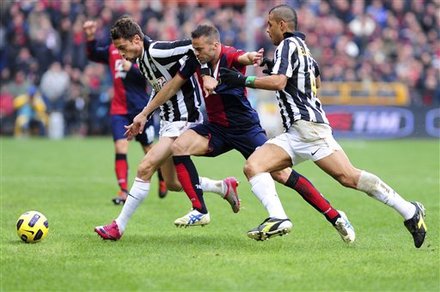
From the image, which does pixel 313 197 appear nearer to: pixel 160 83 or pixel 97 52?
pixel 160 83

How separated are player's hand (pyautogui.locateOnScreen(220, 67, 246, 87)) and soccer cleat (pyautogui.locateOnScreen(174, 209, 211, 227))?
1.50 meters

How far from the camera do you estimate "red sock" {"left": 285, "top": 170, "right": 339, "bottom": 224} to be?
8.81 m

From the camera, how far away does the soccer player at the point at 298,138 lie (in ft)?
27.6

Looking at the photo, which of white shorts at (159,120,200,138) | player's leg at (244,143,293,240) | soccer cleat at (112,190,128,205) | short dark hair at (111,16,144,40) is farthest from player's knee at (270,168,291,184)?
soccer cleat at (112,190,128,205)

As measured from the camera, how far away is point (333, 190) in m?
14.2

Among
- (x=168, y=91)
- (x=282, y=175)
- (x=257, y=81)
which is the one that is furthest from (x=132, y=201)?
(x=257, y=81)

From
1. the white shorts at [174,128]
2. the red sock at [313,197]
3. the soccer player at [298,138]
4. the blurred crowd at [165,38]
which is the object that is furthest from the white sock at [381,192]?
the blurred crowd at [165,38]

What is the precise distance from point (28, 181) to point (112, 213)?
4.12 m

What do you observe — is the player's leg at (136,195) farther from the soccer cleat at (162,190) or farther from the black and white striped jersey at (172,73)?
the soccer cleat at (162,190)

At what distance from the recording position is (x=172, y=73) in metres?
9.34

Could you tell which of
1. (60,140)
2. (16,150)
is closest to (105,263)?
(16,150)

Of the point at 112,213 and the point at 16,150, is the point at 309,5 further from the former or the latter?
the point at 112,213

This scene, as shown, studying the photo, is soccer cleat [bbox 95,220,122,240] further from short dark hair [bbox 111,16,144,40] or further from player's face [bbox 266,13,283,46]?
player's face [bbox 266,13,283,46]

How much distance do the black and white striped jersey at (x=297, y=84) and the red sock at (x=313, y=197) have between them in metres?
0.57
